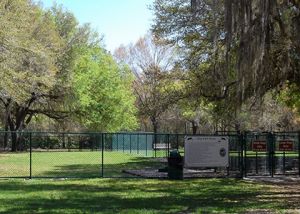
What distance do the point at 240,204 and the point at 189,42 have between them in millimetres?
14423

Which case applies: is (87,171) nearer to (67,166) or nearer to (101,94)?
(67,166)

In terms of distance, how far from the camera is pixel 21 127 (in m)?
56.5

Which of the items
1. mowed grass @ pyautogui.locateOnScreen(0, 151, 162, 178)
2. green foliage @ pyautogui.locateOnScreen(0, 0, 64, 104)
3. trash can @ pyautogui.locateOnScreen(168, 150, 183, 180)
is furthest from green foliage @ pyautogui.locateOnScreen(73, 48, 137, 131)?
trash can @ pyautogui.locateOnScreen(168, 150, 183, 180)

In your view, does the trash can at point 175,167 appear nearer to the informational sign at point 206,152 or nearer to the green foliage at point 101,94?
the informational sign at point 206,152

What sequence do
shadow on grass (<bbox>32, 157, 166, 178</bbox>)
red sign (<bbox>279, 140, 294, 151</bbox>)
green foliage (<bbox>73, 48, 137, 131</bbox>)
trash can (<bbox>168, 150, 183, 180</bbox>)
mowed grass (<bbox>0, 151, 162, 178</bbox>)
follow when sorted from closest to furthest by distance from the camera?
1. trash can (<bbox>168, 150, 183, 180</bbox>)
2. red sign (<bbox>279, 140, 294, 151</bbox>)
3. shadow on grass (<bbox>32, 157, 166, 178</bbox>)
4. mowed grass (<bbox>0, 151, 162, 178</bbox>)
5. green foliage (<bbox>73, 48, 137, 131</bbox>)

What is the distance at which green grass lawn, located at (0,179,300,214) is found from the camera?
1310cm

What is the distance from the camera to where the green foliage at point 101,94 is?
178 feet

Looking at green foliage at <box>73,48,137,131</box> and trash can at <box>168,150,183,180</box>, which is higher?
green foliage at <box>73,48,137,131</box>

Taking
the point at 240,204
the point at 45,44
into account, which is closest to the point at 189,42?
the point at 240,204

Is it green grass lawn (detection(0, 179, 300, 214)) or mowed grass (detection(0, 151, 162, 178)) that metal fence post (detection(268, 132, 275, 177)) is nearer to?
green grass lawn (detection(0, 179, 300, 214))

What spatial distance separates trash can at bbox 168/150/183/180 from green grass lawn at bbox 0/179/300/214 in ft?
2.24

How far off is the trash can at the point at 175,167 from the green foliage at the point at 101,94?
101ft

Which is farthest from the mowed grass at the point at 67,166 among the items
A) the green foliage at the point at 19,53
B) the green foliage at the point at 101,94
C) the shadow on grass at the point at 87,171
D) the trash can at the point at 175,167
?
the green foliage at the point at 101,94

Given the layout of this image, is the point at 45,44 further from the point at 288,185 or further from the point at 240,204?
the point at 240,204
